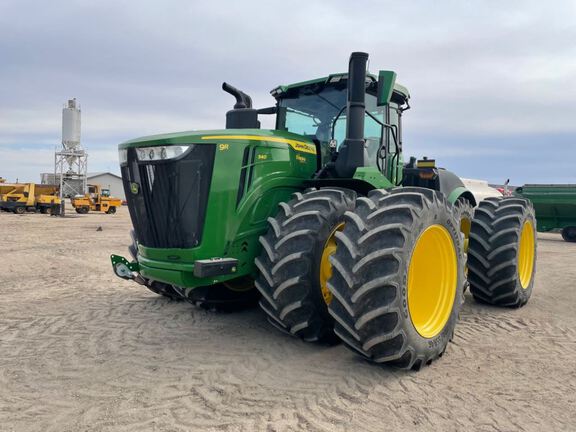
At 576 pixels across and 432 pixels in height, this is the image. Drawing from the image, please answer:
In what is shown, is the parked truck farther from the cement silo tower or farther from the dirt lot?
the cement silo tower

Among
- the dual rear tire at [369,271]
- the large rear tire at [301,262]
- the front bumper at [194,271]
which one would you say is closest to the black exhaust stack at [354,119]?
the dual rear tire at [369,271]

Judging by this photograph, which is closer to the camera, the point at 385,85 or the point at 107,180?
the point at 385,85

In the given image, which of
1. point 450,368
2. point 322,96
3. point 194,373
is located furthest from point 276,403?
point 322,96

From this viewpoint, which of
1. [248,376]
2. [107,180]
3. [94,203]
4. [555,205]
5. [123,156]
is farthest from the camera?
[107,180]

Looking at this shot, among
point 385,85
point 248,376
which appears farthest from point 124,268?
point 385,85

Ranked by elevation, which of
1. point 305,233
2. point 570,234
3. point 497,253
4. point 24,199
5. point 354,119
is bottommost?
point 570,234

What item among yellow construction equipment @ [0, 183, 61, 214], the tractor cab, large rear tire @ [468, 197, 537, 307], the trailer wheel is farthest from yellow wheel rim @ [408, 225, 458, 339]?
yellow construction equipment @ [0, 183, 61, 214]

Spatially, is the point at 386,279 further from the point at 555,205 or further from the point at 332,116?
the point at 555,205

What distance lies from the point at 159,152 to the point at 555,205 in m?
16.0

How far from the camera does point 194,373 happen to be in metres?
3.64

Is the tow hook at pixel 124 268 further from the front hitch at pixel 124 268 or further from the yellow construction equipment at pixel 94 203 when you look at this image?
the yellow construction equipment at pixel 94 203

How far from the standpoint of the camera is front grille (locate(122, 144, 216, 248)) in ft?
12.4

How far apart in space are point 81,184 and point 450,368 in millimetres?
43799

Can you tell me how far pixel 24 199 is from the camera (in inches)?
1125
